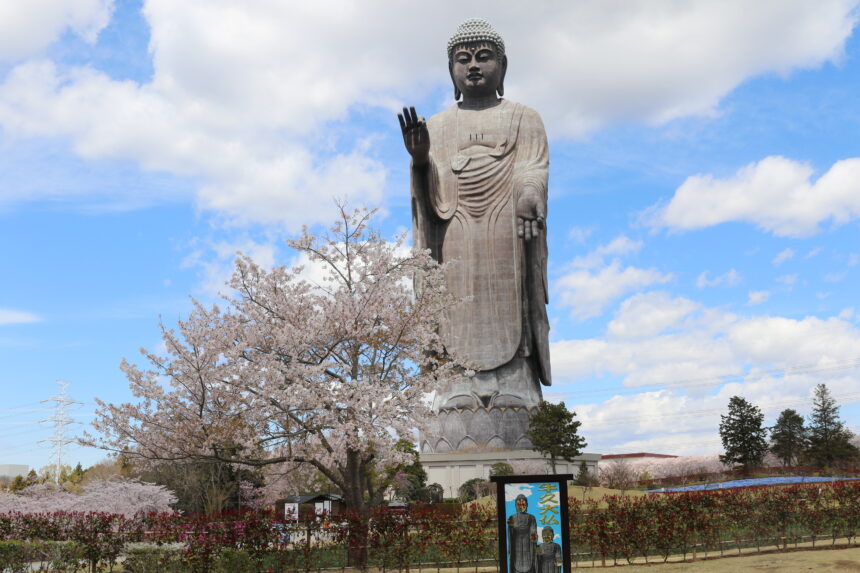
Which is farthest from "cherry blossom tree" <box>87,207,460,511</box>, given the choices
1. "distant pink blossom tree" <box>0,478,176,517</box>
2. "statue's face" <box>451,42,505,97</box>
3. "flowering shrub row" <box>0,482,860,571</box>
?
"statue's face" <box>451,42,505,97</box>

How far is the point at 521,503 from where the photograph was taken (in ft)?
32.4

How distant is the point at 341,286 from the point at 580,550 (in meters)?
6.39

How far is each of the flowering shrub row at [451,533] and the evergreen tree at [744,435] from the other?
921 inches

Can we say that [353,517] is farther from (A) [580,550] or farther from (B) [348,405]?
(A) [580,550]

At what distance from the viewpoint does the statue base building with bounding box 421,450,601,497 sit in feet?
94.6

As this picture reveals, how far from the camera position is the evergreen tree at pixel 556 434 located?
2806cm

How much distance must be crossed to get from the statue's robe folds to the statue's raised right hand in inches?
210

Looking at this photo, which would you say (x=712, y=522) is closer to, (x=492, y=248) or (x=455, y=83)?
(x=492, y=248)

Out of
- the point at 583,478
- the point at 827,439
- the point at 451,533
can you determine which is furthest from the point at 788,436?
the point at 451,533

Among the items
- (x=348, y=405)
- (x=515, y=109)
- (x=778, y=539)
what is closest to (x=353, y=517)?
(x=348, y=405)

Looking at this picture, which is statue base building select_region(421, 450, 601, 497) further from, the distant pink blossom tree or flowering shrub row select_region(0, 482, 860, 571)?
flowering shrub row select_region(0, 482, 860, 571)

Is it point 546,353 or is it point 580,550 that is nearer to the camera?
point 580,550

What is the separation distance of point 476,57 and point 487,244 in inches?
301

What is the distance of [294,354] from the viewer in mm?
13930
